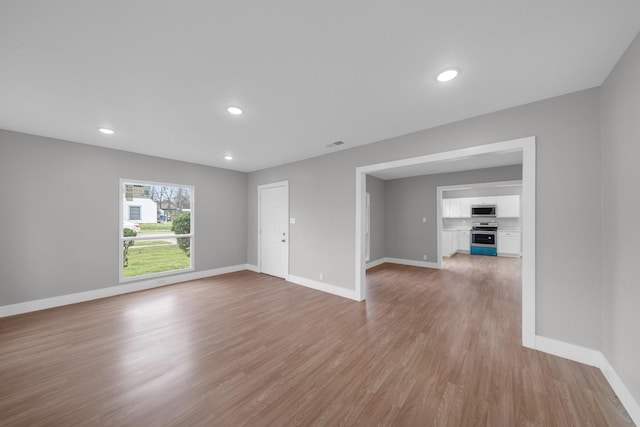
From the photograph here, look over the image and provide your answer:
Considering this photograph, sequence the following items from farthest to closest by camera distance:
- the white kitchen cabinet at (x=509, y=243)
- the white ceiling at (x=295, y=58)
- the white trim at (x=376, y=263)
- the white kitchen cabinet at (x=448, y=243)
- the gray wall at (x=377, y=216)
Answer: the white kitchen cabinet at (x=448, y=243) → the white kitchen cabinet at (x=509, y=243) → the gray wall at (x=377, y=216) → the white trim at (x=376, y=263) → the white ceiling at (x=295, y=58)

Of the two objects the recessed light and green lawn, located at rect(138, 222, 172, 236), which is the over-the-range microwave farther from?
green lawn, located at rect(138, 222, 172, 236)

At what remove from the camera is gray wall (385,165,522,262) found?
625 cm

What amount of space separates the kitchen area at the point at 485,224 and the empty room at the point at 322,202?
469cm

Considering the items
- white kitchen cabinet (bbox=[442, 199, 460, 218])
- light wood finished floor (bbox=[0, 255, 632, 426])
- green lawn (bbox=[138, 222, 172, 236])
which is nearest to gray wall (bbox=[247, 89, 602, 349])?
light wood finished floor (bbox=[0, 255, 632, 426])

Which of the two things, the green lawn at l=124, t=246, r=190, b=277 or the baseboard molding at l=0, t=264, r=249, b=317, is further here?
the green lawn at l=124, t=246, r=190, b=277

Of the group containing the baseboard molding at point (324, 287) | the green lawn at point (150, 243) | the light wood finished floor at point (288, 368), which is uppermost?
the green lawn at point (150, 243)

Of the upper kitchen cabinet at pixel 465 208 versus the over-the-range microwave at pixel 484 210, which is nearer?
the over-the-range microwave at pixel 484 210

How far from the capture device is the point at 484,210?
8242 millimetres

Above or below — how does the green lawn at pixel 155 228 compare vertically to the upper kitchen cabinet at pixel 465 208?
below

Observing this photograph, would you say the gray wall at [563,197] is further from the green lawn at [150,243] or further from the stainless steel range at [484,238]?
the stainless steel range at [484,238]

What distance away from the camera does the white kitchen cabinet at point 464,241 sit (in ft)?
28.5

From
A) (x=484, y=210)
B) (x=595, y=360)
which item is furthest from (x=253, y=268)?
(x=484, y=210)

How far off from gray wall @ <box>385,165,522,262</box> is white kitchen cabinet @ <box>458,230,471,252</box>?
3.29 metres

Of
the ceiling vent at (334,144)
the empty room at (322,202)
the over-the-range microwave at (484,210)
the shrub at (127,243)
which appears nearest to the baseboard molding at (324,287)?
the empty room at (322,202)
